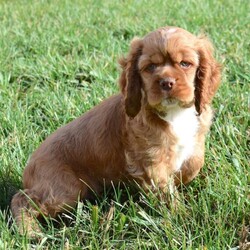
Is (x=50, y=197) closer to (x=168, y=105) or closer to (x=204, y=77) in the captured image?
(x=168, y=105)

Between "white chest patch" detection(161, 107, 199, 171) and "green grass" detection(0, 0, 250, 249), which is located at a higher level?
"white chest patch" detection(161, 107, 199, 171)

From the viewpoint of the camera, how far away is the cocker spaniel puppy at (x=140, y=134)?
319cm

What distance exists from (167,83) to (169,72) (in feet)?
0.28

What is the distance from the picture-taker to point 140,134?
338 centimetres

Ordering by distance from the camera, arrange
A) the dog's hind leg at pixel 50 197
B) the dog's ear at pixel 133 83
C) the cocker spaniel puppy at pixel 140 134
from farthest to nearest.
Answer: the dog's hind leg at pixel 50 197
the dog's ear at pixel 133 83
the cocker spaniel puppy at pixel 140 134

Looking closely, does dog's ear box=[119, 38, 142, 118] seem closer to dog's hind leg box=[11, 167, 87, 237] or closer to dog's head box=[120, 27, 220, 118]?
dog's head box=[120, 27, 220, 118]

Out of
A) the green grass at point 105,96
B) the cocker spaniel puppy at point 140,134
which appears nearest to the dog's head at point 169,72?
the cocker spaniel puppy at point 140,134

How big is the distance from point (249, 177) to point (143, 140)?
0.69 metres

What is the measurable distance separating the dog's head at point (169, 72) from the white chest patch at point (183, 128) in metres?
0.07

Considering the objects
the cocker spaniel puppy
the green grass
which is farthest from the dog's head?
the green grass

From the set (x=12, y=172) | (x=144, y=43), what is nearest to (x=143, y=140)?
(x=144, y=43)

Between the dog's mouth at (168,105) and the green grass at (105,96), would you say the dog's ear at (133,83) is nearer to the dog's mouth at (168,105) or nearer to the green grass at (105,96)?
the dog's mouth at (168,105)

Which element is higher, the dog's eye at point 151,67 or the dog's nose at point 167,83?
the dog's eye at point 151,67

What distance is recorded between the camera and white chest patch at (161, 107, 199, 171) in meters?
3.37
